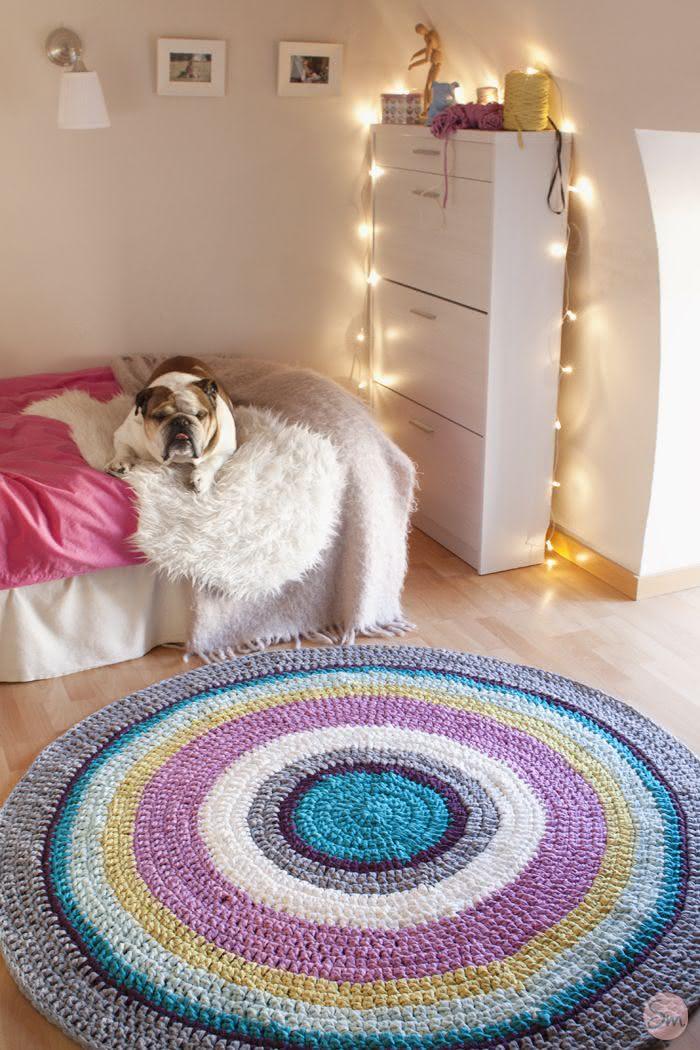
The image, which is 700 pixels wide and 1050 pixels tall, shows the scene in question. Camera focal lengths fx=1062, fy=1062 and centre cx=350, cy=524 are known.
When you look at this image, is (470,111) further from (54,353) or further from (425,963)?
(425,963)

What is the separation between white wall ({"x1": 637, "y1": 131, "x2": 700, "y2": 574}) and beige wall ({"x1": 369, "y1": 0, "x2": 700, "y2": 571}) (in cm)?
3

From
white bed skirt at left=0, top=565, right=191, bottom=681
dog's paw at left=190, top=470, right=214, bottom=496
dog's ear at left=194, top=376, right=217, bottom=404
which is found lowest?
white bed skirt at left=0, top=565, right=191, bottom=681

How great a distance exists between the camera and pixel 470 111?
3.26 meters

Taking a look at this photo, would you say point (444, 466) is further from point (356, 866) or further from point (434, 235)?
point (356, 866)

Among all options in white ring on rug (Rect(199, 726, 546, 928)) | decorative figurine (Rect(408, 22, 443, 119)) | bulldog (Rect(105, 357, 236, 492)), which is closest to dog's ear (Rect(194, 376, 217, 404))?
bulldog (Rect(105, 357, 236, 492))

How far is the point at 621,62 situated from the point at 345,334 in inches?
66.4

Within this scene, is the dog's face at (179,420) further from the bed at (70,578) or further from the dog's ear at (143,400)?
the bed at (70,578)

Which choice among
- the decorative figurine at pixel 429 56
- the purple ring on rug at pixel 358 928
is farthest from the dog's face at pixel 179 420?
the decorative figurine at pixel 429 56

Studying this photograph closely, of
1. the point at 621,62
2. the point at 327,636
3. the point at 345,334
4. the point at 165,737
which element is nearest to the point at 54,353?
the point at 345,334

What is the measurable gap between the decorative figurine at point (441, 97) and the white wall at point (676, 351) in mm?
827

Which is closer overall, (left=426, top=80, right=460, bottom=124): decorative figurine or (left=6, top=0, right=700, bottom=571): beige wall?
(left=6, top=0, right=700, bottom=571): beige wall

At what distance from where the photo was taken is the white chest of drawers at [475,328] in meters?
3.20

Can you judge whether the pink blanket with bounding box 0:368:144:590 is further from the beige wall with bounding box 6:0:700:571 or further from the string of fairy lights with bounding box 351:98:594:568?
the string of fairy lights with bounding box 351:98:594:568

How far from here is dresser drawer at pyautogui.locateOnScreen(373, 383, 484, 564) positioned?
3.48 m
